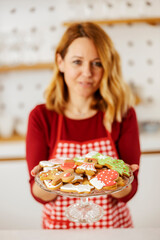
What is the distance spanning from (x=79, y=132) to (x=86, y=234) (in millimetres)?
520

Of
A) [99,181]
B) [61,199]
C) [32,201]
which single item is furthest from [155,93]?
[99,181]

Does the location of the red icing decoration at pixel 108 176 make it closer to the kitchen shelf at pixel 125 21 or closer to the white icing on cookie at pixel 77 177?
the white icing on cookie at pixel 77 177

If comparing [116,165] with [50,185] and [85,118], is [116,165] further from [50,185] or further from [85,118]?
[85,118]

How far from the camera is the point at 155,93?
9.18 ft

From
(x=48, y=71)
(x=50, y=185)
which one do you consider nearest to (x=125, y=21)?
(x=48, y=71)

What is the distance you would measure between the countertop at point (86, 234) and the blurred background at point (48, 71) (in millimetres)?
1338

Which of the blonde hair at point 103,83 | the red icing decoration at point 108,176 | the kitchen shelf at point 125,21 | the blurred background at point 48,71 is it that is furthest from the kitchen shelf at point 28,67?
the red icing decoration at point 108,176

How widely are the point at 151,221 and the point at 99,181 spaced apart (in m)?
1.56

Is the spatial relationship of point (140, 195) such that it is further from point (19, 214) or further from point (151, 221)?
point (19, 214)

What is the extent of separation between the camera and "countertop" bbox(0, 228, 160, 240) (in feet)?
2.84

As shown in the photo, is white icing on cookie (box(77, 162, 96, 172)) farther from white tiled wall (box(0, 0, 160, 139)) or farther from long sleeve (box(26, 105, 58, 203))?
white tiled wall (box(0, 0, 160, 139))

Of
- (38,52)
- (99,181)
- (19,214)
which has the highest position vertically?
(38,52)

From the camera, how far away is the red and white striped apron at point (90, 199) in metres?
1.23

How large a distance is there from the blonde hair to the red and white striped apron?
4.0 inches
